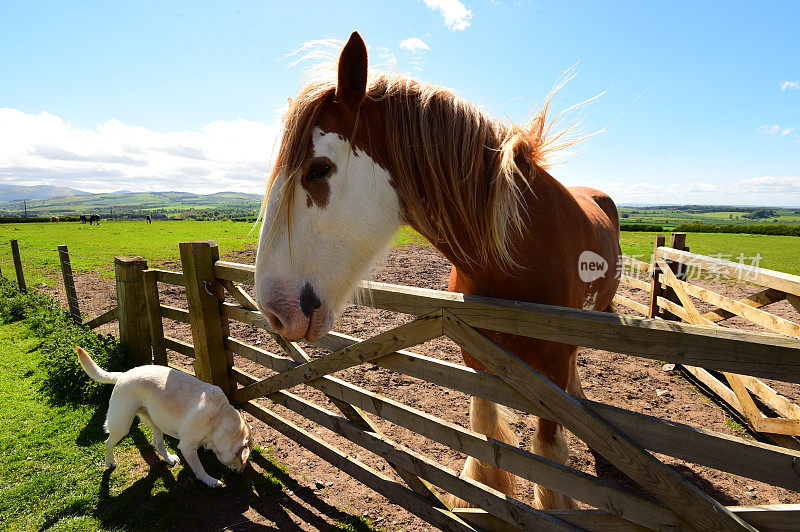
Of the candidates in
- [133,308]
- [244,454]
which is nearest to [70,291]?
[133,308]

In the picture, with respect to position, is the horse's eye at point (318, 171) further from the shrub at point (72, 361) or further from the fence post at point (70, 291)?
the fence post at point (70, 291)

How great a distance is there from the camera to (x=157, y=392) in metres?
3.23

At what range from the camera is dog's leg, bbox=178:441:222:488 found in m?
3.16

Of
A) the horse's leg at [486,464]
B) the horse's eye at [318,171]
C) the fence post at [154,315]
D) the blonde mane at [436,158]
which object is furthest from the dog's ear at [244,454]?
the horse's eye at [318,171]

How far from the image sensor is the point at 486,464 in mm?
2889

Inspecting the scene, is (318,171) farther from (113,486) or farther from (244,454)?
(113,486)

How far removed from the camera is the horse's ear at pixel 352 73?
A: 1.53 metres

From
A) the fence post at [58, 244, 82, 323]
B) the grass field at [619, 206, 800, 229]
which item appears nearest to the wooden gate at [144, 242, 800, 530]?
the fence post at [58, 244, 82, 323]

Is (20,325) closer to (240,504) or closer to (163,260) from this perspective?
(240,504)

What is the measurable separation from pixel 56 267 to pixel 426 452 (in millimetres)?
15535

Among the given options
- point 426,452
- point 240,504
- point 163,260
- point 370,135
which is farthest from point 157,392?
point 163,260

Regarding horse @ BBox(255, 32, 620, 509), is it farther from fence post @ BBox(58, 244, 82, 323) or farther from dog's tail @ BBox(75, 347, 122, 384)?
fence post @ BBox(58, 244, 82, 323)

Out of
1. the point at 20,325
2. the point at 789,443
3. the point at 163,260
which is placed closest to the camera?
the point at 789,443

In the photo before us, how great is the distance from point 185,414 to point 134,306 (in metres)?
2.31
